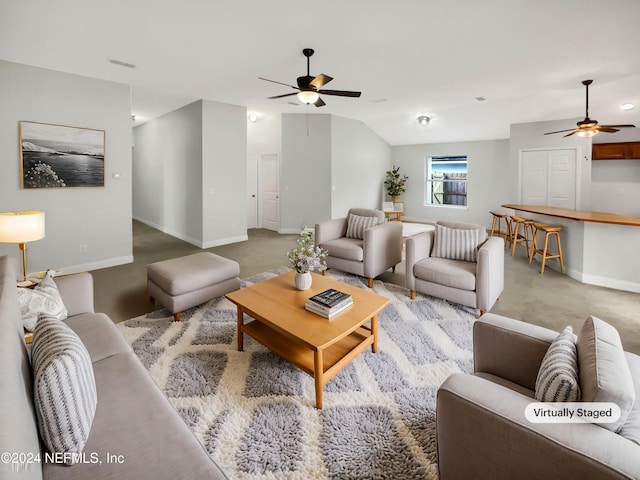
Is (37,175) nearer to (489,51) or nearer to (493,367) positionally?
(493,367)

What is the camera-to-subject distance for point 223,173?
251 inches

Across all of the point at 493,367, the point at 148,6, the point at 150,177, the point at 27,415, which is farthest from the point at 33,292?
the point at 150,177

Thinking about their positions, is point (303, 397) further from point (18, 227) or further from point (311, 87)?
point (311, 87)

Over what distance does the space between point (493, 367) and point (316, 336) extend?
0.98m

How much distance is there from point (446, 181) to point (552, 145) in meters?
2.94

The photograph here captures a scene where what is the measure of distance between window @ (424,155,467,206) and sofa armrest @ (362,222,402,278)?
5.56 metres

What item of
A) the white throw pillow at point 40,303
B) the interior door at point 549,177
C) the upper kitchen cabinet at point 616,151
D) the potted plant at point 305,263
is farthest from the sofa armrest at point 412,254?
the upper kitchen cabinet at point 616,151

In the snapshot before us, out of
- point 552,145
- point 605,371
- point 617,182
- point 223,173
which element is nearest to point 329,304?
point 605,371

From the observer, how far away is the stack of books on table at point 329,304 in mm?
2279

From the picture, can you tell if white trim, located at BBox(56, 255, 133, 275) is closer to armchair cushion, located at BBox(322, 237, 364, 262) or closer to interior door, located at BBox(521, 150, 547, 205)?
armchair cushion, located at BBox(322, 237, 364, 262)

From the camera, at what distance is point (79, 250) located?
470 centimetres

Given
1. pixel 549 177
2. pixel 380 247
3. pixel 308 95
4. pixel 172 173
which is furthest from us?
pixel 172 173

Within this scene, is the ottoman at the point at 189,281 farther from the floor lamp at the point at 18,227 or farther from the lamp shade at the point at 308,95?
the lamp shade at the point at 308,95

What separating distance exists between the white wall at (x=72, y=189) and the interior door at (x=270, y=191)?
139 inches
